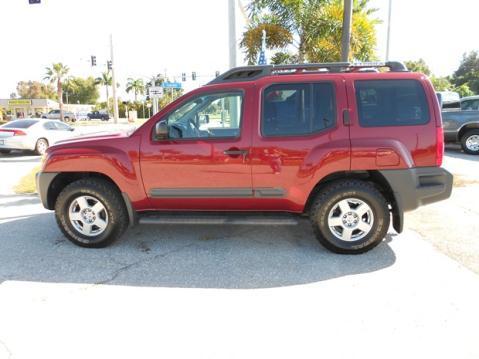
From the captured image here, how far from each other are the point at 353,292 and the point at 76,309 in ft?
7.72

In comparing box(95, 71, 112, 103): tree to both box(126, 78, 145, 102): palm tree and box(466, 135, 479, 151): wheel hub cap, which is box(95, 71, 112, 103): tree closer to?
box(126, 78, 145, 102): palm tree

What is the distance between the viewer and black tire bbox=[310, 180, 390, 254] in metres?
4.29

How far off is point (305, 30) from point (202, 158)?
28.4 feet

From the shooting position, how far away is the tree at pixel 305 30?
1130 cm

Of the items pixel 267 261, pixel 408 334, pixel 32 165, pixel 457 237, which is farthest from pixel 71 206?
pixel 32 165

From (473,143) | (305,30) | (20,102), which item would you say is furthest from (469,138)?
(20,102)

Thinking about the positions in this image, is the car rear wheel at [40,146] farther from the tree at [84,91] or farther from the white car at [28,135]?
the tree at [84,91]

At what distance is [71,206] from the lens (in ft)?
15.5

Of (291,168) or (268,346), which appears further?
(291,168)

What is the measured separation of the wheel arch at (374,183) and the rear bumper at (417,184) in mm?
67

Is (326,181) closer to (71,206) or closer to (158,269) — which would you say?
(158,269)

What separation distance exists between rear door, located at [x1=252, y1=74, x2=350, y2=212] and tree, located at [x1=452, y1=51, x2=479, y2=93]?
63.5 metres

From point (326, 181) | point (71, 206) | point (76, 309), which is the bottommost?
point (76, 309)

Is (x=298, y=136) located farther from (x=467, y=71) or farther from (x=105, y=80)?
(x=105, y=80)
